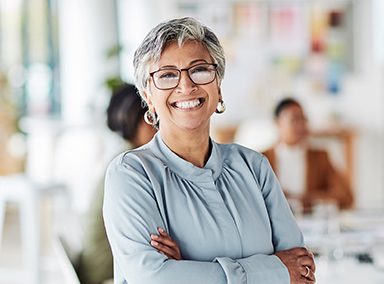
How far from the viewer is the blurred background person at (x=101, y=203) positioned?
201 cm

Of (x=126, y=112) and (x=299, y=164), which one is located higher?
(x=126, y=112)

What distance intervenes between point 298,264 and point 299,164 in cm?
176

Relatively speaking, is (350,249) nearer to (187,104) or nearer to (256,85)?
(187,104)

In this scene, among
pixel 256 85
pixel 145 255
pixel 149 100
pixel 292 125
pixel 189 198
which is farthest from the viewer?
pixel 256 85

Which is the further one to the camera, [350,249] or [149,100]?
[350,249]

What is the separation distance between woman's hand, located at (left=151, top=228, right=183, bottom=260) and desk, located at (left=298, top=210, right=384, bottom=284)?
65 centimetres

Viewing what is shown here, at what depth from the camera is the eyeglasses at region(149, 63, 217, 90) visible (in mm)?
1241

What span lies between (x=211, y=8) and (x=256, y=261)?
3.95 m

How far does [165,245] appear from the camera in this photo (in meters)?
1.15

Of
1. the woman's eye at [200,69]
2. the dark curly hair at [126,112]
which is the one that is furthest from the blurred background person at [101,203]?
the woman's eye at [200,69]

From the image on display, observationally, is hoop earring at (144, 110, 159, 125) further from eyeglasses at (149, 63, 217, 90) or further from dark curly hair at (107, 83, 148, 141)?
dark curly hair at (107, 83, 148, 141)

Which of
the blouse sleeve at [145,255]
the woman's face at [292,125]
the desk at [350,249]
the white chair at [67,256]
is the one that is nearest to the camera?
the blouse sleeve at [145,255]

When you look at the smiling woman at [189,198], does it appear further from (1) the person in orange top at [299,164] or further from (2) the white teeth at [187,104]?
(1) the person in orange top at [299,164]

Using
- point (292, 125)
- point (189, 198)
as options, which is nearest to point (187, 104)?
point (189, 198)
